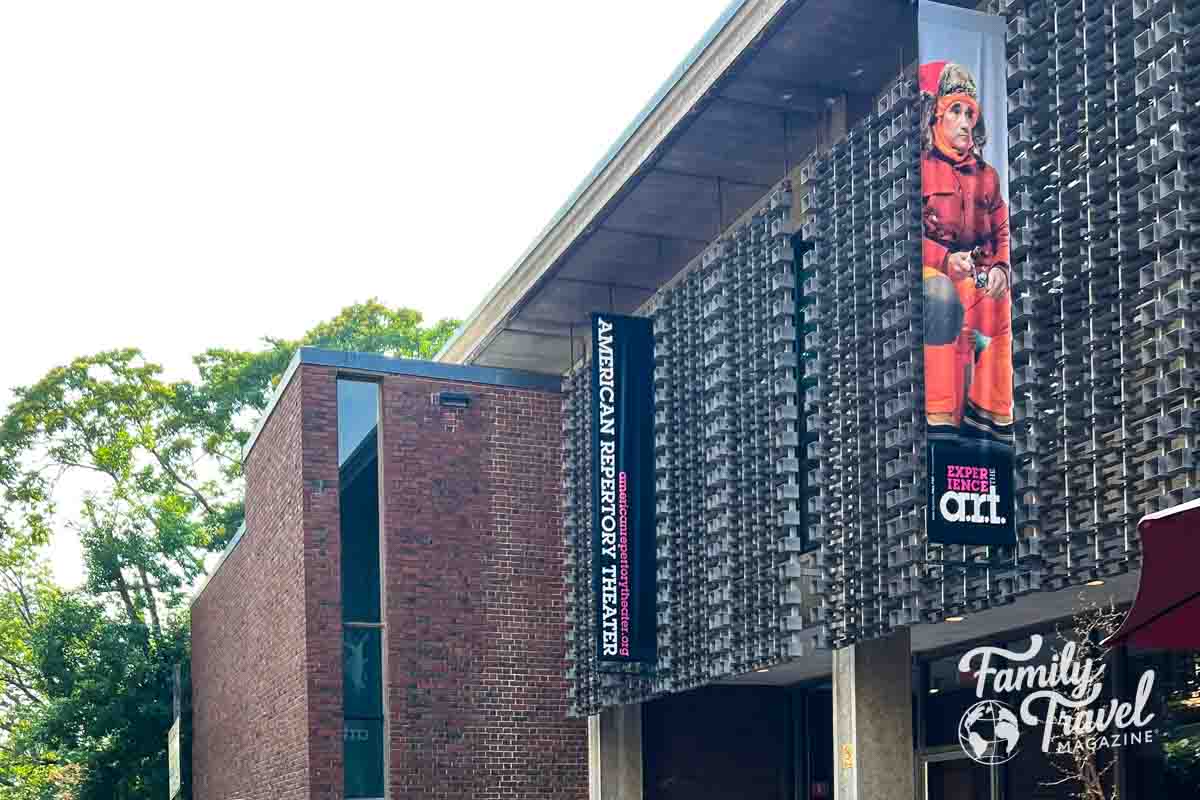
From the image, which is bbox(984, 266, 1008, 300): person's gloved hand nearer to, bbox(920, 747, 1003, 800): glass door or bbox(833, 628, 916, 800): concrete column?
bbox(833, 628, 916, 800): concrete column

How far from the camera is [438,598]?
2472 centimetres

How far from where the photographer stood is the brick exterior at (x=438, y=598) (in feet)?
78.6

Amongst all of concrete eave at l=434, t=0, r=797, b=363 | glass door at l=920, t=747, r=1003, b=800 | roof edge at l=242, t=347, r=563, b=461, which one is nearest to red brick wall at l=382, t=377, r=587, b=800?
roof edge at l=242, t=347, r=563, b=461

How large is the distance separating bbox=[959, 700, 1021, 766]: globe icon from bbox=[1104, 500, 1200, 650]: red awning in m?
11.0

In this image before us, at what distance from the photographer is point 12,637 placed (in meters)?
50.6

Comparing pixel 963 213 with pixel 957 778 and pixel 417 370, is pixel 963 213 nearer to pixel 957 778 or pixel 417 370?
pixel 957 778

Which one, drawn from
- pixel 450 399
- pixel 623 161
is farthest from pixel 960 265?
pixel 450 399

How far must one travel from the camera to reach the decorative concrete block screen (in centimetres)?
1299

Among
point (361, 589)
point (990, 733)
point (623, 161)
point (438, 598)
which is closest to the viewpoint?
point (990, 733)

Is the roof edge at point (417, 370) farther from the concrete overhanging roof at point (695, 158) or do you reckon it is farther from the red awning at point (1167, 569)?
the red awning at point (1167, 569)

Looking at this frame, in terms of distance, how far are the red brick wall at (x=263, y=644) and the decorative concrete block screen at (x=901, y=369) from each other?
425 cm

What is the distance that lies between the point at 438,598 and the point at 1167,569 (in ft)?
60.9

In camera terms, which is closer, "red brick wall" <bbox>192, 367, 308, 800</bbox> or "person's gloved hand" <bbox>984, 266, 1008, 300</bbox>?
"person's gloved hand" <bbox>984, 266, 1008, 300</bbox>

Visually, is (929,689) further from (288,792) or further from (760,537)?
(288,792)
